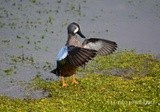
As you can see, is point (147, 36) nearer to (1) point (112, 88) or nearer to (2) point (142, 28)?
(2) point (142, 28)

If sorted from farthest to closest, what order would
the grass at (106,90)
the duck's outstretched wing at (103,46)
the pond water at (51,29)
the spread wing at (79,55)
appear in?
the pond water at (51,29) → the duck's outstretched wing at (103,46) → the spread wing at (79,55) → the grass at (106,90)

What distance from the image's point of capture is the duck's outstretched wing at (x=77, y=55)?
1156 cm

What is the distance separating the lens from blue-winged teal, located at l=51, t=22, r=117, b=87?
11.7 m

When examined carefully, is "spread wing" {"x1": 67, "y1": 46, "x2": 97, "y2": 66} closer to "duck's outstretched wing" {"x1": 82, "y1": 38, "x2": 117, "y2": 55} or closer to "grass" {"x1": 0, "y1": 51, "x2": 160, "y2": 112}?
"grass" {"x1": 0, "y1": 51, "x2": 160, "y2": 112}

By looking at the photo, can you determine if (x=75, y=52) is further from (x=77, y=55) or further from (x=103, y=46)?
(x=103, y=46)

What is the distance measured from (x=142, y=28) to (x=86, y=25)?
281cm

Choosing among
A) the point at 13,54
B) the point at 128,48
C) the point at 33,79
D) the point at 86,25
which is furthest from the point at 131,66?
the point at 86,25

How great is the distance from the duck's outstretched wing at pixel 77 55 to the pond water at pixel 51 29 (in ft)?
4.93

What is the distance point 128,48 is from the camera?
1736 cm

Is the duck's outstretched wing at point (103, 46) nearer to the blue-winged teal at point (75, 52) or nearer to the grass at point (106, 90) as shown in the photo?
the blue-winged teal at point (75, 52)

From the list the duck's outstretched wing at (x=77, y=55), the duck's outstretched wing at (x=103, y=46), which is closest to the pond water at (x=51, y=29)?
the duck's outstretched wing at (x=77, y=55)

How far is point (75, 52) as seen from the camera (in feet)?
38.6

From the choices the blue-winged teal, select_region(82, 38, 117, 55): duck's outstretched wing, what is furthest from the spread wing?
select_region(82, 38, 117, 55): duck's outstretched wing

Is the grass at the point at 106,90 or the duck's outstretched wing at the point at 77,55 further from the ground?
the duck's outstretched wing at the point at 77,55
